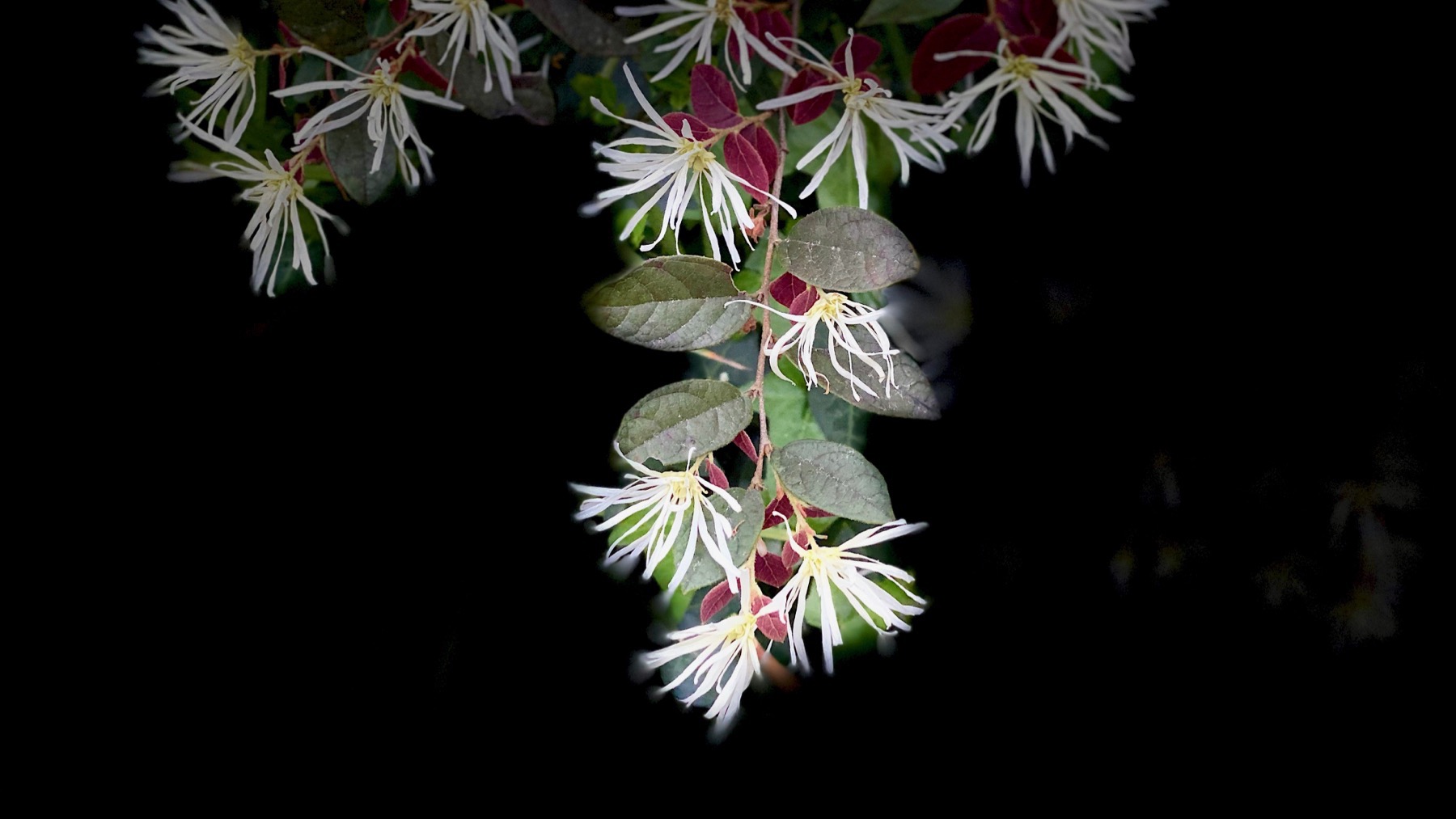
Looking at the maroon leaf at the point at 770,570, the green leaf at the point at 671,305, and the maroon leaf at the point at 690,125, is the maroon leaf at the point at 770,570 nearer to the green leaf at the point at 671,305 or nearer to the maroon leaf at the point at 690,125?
the green leaf at the point at 671,305

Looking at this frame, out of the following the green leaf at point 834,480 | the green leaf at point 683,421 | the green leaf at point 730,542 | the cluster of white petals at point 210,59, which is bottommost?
the green leaf at point 730,542

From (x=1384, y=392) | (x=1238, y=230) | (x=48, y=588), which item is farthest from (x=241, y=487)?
(x=1384, y=392)

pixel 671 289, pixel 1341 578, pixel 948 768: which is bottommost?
pixel 948 768

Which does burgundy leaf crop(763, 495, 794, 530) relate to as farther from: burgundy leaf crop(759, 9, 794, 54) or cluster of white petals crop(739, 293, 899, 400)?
burgundy leaf crop(759, 9, 794, 54)

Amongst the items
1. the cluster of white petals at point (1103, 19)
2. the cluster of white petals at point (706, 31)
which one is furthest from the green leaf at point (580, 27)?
the cluster of white petals at point (1103, 19)

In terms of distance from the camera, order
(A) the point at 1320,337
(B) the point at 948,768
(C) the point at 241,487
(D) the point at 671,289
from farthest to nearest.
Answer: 1. (B) the point at 948,768
2. (C) the point at 241,487
3. (A) the point at 1320,337
4. (D) the point at 671,289

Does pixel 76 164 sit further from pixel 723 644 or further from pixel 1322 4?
pixel 1322 4

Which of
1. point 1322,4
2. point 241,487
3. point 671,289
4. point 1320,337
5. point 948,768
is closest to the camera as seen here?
point 671,289

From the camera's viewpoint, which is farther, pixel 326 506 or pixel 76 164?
pixel 326 506
